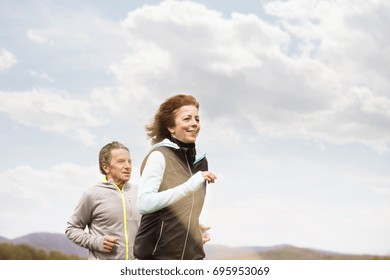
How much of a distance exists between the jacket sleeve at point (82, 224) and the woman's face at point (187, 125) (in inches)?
35.8

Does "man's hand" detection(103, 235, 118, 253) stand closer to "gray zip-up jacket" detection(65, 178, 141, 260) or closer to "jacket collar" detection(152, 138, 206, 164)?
"gray zip-up jacket" detection(65, 178, 141, 260)

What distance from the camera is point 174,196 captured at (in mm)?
3195

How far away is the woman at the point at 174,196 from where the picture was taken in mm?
3229

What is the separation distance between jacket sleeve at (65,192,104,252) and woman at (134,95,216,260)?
2.04 ft

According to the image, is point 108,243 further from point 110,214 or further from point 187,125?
point 187,125

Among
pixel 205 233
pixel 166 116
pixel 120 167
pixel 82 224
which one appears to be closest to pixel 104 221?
pixel 82 224

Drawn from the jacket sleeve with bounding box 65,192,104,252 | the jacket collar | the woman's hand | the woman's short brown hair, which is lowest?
the jacket sleeve with bounding box 65,192,104,252

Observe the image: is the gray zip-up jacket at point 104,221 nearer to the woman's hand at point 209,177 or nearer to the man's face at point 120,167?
the man's face at point 120,167

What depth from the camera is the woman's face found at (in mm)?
3543

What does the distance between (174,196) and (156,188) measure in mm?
160

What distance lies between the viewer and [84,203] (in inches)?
Result: 158

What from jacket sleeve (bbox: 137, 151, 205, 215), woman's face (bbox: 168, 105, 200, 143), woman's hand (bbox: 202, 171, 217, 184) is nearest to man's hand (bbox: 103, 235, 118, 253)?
jacket sleeve (bbox: 137, 151, 205, 215)
